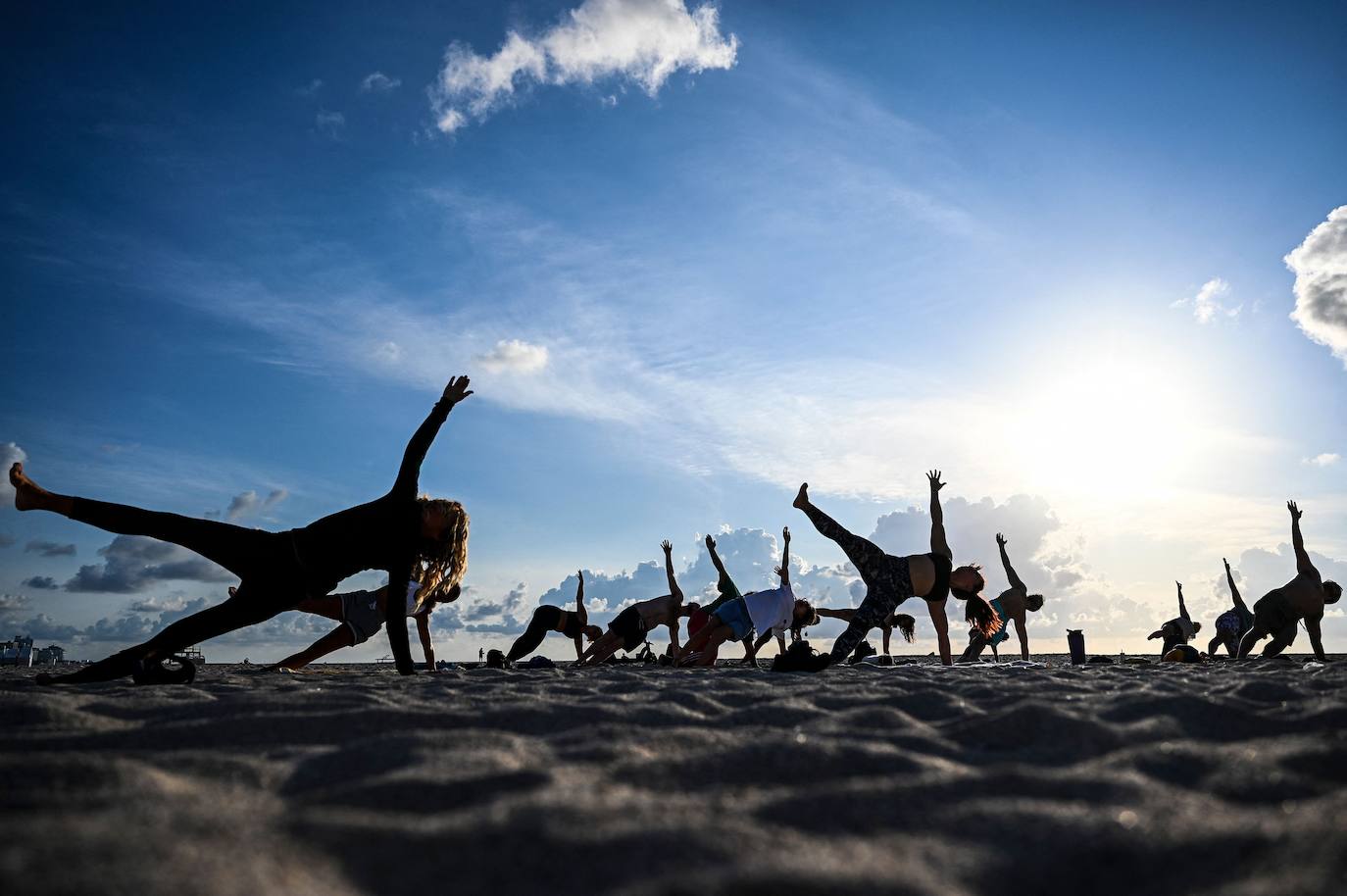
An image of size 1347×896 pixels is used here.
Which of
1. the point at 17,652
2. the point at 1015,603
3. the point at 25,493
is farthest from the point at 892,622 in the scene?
the point at 17,652

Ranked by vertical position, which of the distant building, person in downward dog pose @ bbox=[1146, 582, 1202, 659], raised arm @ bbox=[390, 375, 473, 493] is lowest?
the distant building

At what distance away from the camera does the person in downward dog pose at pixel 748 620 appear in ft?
28.5

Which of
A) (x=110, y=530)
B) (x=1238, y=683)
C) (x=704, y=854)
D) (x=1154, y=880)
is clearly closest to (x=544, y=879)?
(x=704, y=854)

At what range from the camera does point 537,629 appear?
966cm

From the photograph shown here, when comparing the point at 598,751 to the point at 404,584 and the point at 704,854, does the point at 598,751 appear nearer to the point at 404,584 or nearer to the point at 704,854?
the point at 704,854

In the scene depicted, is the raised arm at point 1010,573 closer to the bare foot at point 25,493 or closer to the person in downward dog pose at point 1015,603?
the person in downward dog pose at point 1015,603

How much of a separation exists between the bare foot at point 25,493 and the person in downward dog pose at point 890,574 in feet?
20.4

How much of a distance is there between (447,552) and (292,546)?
3.54 feet

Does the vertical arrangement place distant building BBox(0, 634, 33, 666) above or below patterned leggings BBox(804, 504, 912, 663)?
below

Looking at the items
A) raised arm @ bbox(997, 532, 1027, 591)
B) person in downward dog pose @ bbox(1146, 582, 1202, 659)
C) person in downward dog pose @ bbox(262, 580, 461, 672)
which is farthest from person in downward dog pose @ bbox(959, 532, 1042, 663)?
person in downward dog pose @ bbox(262, 580, 461, 672)

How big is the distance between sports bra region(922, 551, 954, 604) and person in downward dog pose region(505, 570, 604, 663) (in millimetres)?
4740

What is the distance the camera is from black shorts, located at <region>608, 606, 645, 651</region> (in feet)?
32.1

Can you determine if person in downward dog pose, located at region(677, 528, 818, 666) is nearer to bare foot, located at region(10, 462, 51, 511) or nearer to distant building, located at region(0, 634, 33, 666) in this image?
bare foot, located at region(10, 462, 51, 511)

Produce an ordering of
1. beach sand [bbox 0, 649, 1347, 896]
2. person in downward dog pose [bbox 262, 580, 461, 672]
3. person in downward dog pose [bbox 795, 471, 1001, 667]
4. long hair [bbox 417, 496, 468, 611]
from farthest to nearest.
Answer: person in downward dog pose [bbox 795, 471, 1001, 667]
person in downward dog pose [bbox 262, 580, 461, 672]
long hair [bbox 417, 496, 468, 611]
beach sand [bbox 0, 649, 1347, 896]
